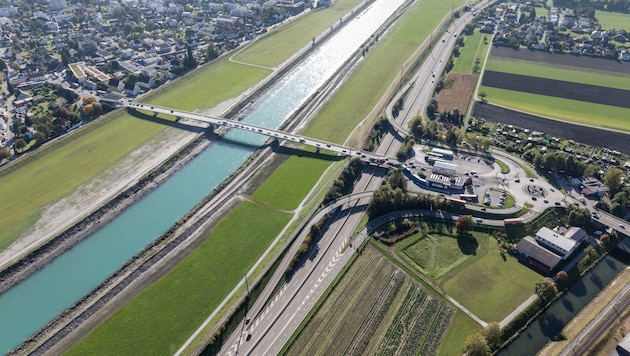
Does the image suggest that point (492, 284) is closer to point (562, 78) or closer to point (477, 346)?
point (477, 346)

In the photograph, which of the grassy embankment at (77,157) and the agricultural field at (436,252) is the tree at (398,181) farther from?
the grassy embankment at (77,157)

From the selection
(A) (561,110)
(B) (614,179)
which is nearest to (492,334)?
(B) (614,179)

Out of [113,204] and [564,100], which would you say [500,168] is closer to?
[564,100]

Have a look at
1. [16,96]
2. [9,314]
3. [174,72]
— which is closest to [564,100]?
[174,72]

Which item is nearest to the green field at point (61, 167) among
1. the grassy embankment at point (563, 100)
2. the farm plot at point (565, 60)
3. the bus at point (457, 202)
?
the bus at point (457, 202)

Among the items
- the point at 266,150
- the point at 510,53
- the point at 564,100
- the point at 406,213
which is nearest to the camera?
the point at 406,213
